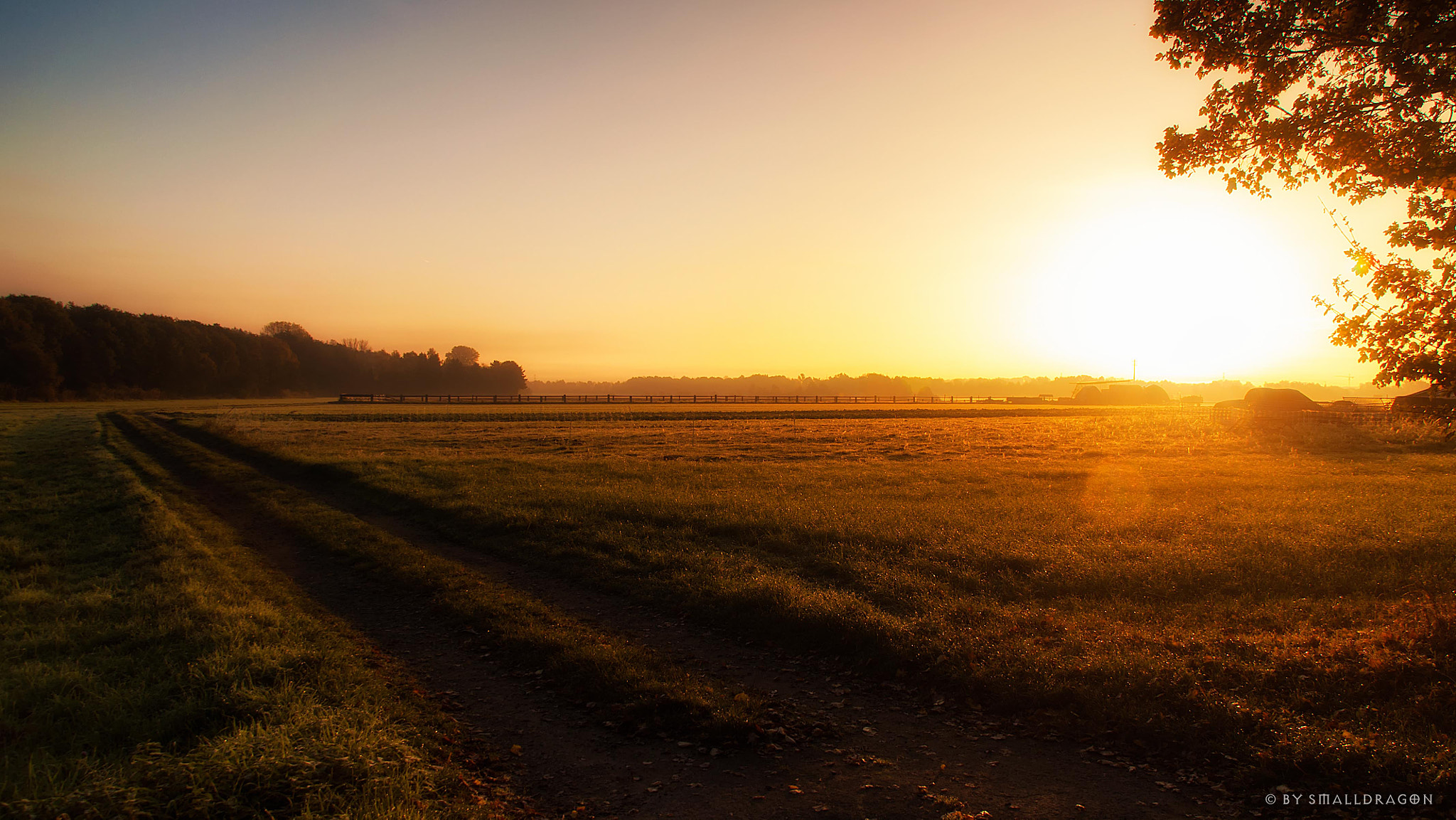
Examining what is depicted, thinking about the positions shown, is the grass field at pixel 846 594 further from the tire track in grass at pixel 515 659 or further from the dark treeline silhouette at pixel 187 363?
the dark treeline silhouette at pixel 187 363

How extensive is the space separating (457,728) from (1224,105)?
37.1 ft

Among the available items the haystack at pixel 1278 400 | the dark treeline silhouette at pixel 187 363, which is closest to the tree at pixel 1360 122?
the haystack at pixel 1278 400

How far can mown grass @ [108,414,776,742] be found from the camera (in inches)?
248

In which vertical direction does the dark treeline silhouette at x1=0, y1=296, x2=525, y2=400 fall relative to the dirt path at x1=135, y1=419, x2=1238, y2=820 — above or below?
above

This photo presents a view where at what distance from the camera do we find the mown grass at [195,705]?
450 cm

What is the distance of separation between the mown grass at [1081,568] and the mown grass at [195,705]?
405 centimetres

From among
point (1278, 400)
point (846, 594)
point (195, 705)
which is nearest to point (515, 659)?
point (195, 705)

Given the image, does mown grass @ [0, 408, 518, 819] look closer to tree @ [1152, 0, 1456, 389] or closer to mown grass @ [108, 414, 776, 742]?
mown grass @ [108, 414, 776, 742]

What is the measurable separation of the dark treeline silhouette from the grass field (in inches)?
3932

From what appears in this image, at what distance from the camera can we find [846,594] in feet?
31.3

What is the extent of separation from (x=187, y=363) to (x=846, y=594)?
14174 centimetres

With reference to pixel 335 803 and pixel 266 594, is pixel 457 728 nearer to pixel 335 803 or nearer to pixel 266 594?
pixel 335 803

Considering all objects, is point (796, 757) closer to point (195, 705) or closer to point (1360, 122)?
point (195, 705)

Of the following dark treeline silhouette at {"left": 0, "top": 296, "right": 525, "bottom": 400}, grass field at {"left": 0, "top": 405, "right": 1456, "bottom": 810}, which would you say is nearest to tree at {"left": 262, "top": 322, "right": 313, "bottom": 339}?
dark treeline silhouette at {"left": 0, "top": 296, "right": 525, "bottom": 400}
